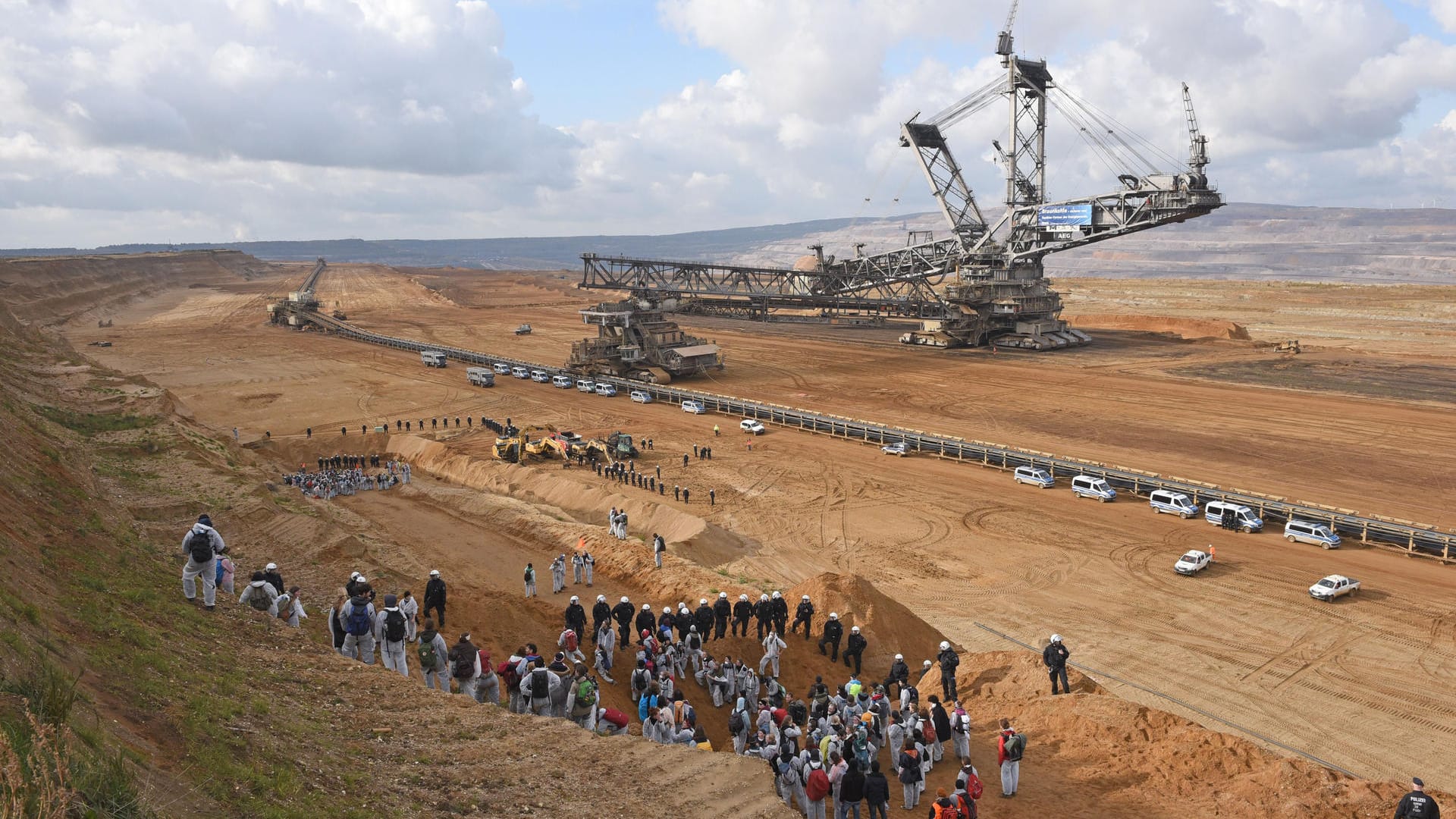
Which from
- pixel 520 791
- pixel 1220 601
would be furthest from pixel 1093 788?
pixel 1220 601

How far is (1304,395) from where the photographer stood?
50938 millimetres

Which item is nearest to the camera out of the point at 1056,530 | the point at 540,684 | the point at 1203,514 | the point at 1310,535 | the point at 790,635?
the point at 540,684

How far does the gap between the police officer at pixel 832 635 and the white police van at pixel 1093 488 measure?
60.2ft

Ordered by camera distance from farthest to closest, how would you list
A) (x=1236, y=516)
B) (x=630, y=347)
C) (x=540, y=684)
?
(x=630, y=347) → (x=1236, y=516) → (x=540, y=684)

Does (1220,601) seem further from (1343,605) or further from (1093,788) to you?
(1093,788)

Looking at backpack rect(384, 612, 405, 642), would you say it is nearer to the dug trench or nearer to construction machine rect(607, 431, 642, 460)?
the dug trench

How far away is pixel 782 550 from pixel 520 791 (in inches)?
762

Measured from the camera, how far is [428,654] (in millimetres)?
13180

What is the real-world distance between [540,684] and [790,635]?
7662 mm

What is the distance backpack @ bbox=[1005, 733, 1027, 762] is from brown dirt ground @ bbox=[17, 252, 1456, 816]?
0.73m

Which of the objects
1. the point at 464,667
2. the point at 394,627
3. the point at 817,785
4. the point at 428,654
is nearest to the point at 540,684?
the point at 464,667

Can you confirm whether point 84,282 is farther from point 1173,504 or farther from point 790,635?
point 1173,504

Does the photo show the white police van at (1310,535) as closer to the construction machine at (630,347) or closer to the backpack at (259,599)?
the backpack at (259,599)

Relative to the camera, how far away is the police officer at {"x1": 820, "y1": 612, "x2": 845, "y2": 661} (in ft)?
59.7
